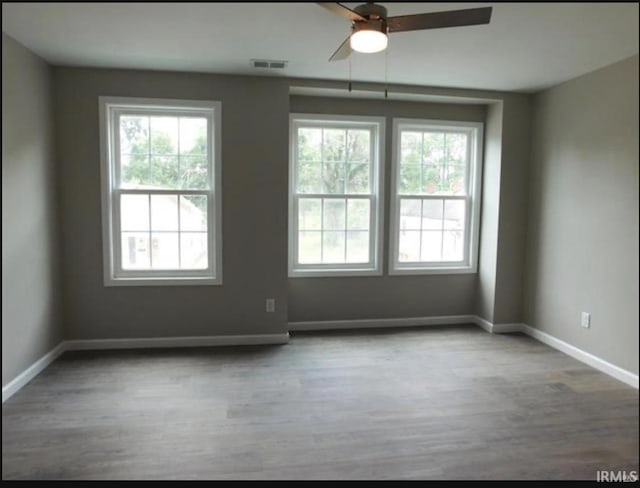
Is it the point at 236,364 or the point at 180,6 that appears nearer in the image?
the point at 180,6

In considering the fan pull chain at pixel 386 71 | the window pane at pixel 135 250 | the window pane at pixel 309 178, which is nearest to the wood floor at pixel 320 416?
the window pane at pixel 135 250

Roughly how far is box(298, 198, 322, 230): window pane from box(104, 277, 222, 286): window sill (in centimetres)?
105

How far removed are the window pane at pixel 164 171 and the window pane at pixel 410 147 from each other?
7.49ft

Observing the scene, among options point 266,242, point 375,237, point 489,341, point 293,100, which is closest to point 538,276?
point 489,341

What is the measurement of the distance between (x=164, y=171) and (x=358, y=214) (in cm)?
195

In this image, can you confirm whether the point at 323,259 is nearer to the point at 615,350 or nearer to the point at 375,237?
the point at 375,237

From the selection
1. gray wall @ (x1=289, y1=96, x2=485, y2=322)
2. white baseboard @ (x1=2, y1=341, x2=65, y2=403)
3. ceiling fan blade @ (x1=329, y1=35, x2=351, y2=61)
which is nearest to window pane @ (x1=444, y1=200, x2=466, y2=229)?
gray wall @ (x1=289, y1=96, x2=485, y2=322)

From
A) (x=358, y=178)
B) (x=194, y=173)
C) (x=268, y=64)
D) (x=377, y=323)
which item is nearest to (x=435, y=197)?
(x=358, y=178)

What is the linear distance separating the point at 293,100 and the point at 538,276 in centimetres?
299

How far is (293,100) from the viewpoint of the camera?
414 centimetres

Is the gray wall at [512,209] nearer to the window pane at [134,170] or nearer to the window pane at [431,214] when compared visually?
the window pane at [431,214]

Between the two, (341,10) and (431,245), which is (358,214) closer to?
(431,245)

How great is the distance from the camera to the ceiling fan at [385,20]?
209 cm
